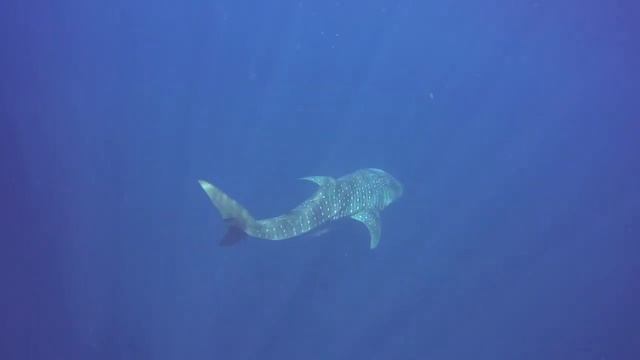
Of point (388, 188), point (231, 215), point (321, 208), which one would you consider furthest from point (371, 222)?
point (231, 215)

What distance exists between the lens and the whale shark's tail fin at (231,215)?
6.82 m

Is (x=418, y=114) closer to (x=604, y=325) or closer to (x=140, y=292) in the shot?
(x=604, y=325)

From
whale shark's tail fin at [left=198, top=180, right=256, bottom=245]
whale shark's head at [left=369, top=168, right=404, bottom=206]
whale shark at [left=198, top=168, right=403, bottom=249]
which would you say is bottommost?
whale shark's tail fin at [left=198, top=180, right=256, bottom=245]

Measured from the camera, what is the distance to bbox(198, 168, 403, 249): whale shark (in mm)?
7094

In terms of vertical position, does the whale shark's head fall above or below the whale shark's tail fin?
above

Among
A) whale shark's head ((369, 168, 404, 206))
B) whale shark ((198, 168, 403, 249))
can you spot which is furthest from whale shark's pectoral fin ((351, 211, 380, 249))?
whale shark's head ((369, 168, 404, 206))

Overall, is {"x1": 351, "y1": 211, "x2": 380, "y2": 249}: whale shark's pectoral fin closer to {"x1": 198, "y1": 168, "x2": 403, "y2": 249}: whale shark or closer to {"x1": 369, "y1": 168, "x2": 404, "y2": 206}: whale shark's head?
{"x1": 198, "y1": 168, "x2": 403, "y2": 249}: whale shark

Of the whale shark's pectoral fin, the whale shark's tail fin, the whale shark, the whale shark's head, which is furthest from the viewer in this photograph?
the whale shark's head

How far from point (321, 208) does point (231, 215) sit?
2554 mm

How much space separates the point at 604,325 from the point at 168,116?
52.3ft

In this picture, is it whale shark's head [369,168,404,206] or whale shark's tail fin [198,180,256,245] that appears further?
whale shark's head [369,168,404,206]

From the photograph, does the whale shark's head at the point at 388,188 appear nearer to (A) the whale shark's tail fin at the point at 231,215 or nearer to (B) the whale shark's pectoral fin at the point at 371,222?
(B) the whale shark's pectoral fin at the point at 371,222

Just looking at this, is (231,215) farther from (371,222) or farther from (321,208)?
(371,222)

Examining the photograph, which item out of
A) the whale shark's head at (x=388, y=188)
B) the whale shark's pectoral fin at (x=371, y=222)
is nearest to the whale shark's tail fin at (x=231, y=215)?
the whale shark's pectoral fin at (x=371, y=222)
